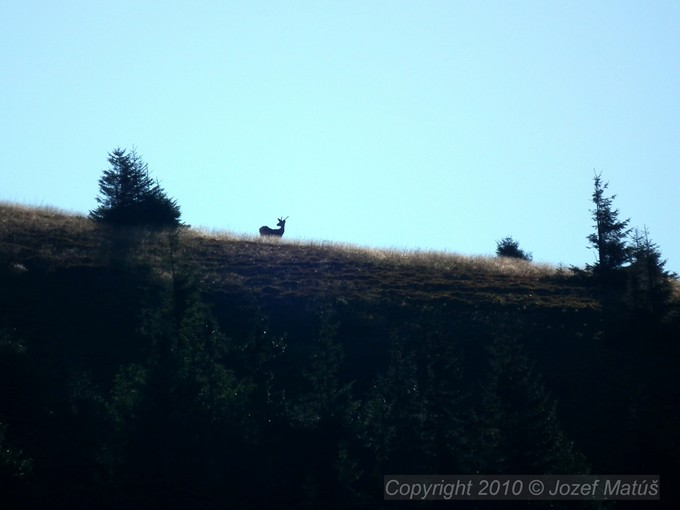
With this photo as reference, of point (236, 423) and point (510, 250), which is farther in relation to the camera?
point (510, 250)

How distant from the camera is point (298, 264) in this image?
41.2 metres

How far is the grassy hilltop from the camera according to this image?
24.8 meters

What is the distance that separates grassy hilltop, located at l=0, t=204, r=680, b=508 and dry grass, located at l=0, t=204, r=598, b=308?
159mm

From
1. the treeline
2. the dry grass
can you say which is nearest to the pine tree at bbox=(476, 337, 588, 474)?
the treeline

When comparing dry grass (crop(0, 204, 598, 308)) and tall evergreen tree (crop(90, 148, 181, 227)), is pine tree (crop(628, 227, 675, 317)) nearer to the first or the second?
dry grass (crop(0, 204, 598, 308))

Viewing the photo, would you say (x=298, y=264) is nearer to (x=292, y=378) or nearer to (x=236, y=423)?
(x=292, y=378)

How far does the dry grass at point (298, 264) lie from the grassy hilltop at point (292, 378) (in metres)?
0.16

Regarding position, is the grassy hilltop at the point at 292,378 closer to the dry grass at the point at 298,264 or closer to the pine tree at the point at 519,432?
the pine tree at the point at 519,432

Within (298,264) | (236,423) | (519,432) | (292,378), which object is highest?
(298,264)

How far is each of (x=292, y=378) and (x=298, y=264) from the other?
10.9m

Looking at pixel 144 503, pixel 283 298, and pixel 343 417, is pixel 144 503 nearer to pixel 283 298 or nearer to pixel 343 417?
pixel 343 417

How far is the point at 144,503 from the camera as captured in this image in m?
23.6

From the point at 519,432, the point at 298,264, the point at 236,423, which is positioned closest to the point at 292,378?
the point at 236,423

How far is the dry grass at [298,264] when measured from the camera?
37.6m
